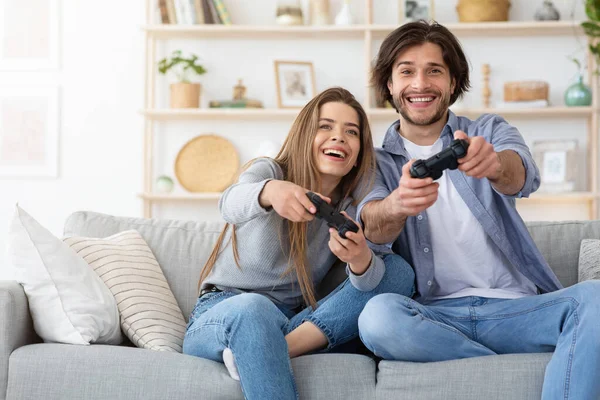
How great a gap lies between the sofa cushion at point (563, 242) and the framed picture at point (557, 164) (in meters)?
1.75

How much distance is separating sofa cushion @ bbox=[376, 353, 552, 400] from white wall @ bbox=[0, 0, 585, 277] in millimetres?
2688

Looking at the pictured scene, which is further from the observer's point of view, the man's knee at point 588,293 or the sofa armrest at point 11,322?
the sofa armrest at point 11,322

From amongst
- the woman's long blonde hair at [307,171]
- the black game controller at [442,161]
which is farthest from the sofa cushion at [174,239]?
the black game controller at [442,161]

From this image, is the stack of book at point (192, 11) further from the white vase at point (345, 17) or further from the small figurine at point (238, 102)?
the white vase at point (345, 17)

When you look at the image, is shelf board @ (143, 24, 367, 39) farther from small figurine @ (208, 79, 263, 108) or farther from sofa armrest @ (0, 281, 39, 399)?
sofa armrest @ (0, 281, 39, 399)

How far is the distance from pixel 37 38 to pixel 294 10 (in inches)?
57.7

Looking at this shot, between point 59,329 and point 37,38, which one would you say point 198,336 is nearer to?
point 59,329

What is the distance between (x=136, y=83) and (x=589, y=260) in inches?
115

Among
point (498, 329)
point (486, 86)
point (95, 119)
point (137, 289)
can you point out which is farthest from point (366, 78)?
point (498, 329)

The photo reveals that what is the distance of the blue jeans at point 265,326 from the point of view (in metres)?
1.72

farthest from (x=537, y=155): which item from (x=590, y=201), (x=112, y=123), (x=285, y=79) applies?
(x=112, y=123)

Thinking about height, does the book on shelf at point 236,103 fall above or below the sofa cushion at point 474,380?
above

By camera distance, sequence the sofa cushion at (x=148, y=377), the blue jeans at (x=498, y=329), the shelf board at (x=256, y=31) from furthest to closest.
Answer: the shelf board at (x=256, y=31) < the sofa cushion at (x=148, y=377) < the blue jeans at (x=498, y=329)

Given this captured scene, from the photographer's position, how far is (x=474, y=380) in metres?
1.78
